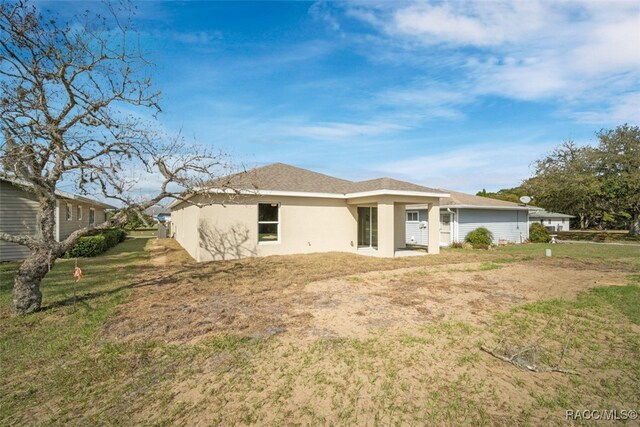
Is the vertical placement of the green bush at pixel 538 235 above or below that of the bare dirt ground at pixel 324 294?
above

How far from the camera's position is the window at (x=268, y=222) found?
13.7 meters

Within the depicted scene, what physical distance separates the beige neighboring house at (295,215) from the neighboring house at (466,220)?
17.0ft

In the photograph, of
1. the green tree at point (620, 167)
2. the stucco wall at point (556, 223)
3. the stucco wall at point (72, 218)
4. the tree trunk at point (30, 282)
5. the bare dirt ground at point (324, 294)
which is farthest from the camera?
the stucco wall at point (556, 223)

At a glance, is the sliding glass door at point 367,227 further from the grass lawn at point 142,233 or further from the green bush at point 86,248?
the grass lawn at point 142,233

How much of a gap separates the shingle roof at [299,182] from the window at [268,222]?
874 millimetres

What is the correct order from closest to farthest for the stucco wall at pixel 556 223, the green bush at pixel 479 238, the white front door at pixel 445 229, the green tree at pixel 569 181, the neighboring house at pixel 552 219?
the green bush at pixel 479 238, the white front door at pixel 445 229, the green tree at pixel 569 181, the neighboring house at pixel 552 219, the stucco wall at pixel 556 223

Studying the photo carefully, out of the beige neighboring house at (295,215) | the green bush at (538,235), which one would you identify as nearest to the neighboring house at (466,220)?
the green bush at (538,235)

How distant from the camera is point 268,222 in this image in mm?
13750

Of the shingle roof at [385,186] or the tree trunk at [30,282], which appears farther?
the shingle roof at [385,186]

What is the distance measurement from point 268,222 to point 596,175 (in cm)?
2805

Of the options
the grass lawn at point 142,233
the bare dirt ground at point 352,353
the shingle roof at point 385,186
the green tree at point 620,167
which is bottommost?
the bare dirt ground at point 352,353

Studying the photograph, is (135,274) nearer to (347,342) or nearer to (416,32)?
(347,342)

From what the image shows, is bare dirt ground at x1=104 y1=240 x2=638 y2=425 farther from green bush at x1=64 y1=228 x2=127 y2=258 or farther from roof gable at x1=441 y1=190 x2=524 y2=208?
roof gable at x1=441 y1=190 x2=524 y2=208

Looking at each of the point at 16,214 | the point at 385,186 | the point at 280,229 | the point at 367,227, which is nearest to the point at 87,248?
the point at 16,214
